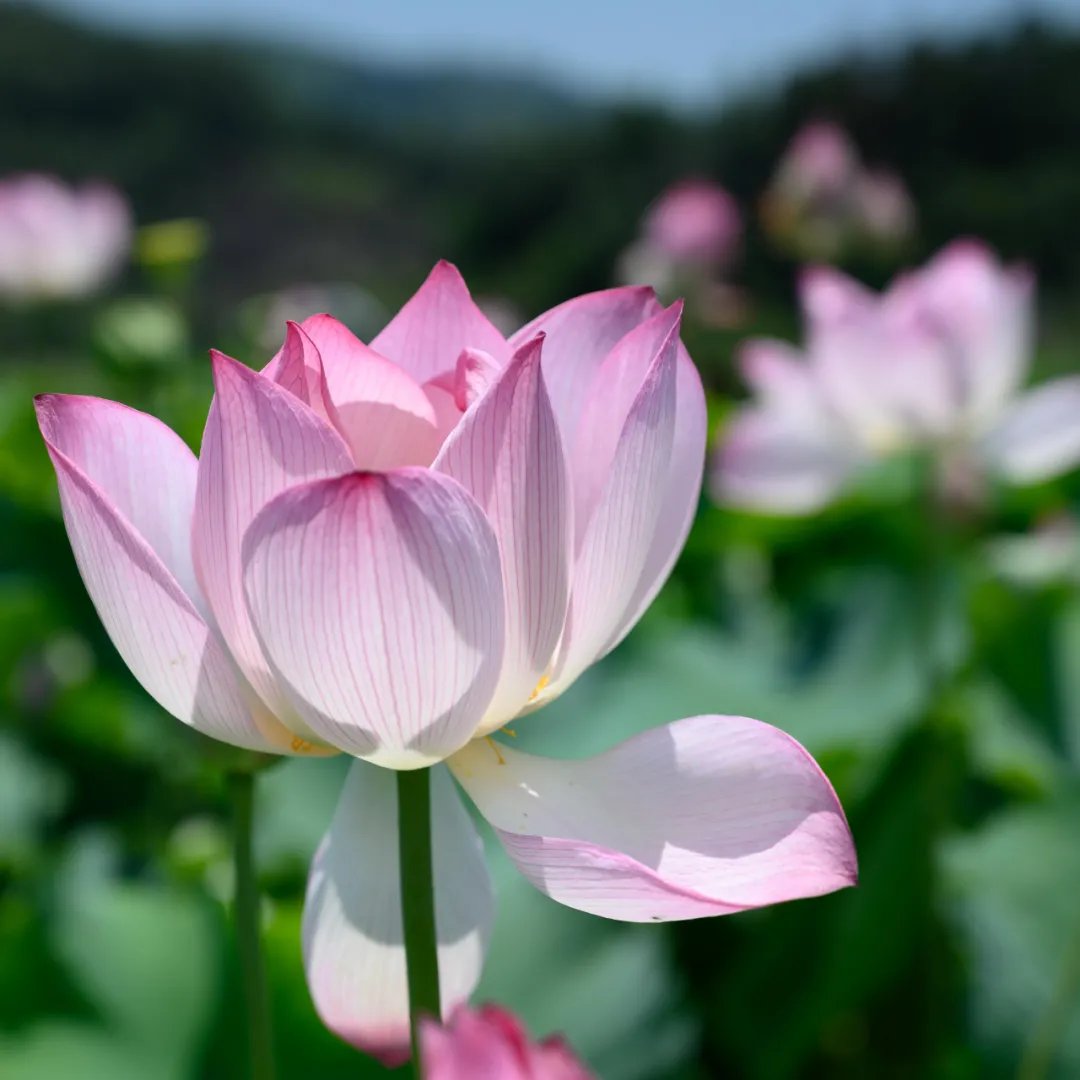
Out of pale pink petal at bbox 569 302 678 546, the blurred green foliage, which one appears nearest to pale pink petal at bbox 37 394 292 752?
pale pink petal at bbox 569 302 678 546

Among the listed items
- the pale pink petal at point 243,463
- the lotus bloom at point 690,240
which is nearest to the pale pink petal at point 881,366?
the pale pink petal at point 243,463

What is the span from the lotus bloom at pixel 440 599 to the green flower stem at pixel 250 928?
0.05 feet

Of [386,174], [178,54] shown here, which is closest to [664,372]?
[386,174]

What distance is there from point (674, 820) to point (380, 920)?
0.11m

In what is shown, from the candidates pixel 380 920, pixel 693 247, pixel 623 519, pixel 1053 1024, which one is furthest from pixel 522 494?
pixel 693 247

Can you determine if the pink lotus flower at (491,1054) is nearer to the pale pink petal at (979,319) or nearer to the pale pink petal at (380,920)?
the pale pink petal at (380,920)

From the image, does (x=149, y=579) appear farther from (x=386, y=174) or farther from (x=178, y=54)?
(x=178, y=54)

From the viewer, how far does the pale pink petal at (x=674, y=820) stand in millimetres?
310

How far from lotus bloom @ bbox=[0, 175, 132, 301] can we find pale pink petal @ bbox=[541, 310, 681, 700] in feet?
8.12

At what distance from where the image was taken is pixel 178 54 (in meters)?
15.7

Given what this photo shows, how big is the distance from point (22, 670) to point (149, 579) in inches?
50.1

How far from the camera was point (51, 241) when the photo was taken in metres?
2.67

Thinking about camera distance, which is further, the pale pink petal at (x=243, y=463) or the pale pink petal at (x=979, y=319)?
the pale pink petal at (x=979, y=319)

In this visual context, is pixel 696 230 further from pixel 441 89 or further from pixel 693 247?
pixel 441 89
